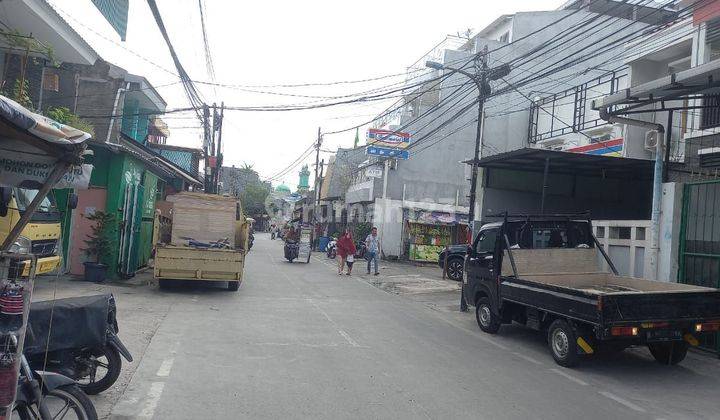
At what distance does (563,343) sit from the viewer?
797cm

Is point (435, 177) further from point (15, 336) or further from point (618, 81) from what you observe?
point (15, 336)

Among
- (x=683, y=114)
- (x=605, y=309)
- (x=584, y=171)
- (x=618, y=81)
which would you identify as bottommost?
(x=605, y=309)

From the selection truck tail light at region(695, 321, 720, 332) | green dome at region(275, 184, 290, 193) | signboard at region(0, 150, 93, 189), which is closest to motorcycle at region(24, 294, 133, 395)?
signboard at region(0, 150, 93, 189)

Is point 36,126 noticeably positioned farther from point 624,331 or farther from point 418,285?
point 418,285


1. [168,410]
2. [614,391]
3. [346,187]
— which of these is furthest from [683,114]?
[346,187]

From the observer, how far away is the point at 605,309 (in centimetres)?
711

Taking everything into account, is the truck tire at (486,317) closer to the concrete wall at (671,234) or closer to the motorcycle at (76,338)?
the concrete wall at (671,234)

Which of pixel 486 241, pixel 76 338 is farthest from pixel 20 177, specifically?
pixel 486 241

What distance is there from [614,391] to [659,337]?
125 cm

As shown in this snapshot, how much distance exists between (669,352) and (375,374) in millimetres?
4587

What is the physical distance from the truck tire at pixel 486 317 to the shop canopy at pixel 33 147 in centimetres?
794

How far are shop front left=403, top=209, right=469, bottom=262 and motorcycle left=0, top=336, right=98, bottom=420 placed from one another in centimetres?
2545

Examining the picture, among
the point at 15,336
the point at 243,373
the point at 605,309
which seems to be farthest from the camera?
the point at 605,309

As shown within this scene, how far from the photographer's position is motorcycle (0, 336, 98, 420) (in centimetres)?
359
